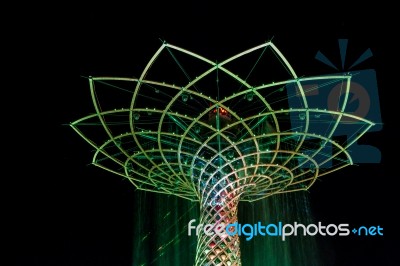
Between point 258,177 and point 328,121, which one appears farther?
point 258,177

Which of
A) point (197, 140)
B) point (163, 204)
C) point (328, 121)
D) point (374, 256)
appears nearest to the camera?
point (328, 121)

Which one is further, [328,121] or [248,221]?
[248,221]

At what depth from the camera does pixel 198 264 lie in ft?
45.4

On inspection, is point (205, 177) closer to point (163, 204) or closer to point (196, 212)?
point (163, 204)

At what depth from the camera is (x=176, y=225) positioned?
81.5 feet

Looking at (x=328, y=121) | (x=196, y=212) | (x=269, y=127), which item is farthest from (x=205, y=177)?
(x=196, y=212)

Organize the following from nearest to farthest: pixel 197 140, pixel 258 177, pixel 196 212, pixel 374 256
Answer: pixel 197 140, pixel 258 177, pixel 374 256, pixel 196 212

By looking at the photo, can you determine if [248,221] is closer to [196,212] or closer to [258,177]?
[196,212]

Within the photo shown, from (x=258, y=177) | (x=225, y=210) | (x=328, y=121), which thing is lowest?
(x=225, y=210)

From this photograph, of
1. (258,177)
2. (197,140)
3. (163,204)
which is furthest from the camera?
(163,204)

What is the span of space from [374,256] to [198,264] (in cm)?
1281

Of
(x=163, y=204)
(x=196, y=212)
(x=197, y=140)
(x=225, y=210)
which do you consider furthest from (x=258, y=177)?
(x=196, y=212)

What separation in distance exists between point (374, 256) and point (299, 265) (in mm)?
4541

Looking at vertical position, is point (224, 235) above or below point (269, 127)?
below
